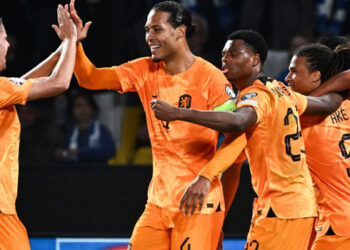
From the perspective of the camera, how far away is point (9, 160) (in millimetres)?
3936

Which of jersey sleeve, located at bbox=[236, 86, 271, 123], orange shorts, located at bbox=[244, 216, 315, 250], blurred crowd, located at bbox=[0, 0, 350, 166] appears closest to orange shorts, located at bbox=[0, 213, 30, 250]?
orange shorts, located at bbox=[244, 216, 315, 250]

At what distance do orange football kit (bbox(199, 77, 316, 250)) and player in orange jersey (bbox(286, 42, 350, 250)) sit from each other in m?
0.44

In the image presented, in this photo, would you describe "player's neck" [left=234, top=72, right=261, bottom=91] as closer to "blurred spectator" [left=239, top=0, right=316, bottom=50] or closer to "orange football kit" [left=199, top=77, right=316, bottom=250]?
"orange football kit" [left=199, top=77, right=316, bottom=250]

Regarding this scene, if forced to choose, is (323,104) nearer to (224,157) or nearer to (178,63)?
(224,157)

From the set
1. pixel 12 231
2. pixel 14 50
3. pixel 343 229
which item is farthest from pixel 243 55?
pixel 14 50

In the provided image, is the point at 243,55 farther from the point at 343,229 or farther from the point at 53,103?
the point at 53,103

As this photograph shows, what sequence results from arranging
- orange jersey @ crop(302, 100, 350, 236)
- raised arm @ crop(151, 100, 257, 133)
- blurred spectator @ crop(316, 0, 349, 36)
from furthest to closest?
blurred spectator @ crop(316, 0, 349, 36) < orange jersey @ crop(302, 100, 350, 236) < raised arm @ crop(151, 100, 257, 133)

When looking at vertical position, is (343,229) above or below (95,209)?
above

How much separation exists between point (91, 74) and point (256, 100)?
1112 millimetres

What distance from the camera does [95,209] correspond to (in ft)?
21.0

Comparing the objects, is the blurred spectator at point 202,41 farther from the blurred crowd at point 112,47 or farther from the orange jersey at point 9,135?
the orange jersey at point 9,135

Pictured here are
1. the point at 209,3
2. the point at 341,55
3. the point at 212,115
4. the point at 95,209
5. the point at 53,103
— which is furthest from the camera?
the point at 209,3

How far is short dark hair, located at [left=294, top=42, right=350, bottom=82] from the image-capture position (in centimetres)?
449

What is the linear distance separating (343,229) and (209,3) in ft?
12.1
